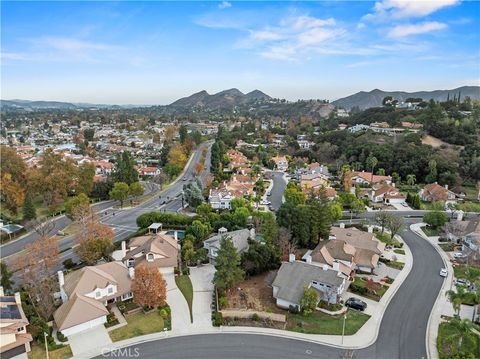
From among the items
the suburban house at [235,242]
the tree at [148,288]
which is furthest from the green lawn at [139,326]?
the suburban house at [235,242]

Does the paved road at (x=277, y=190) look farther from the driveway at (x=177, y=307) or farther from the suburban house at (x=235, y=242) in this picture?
the driveway at (x=177, y=307)

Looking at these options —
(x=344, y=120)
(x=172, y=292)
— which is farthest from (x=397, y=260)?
(x=344, y=120)

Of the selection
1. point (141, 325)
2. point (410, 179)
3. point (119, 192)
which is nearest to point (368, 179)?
point (410, 179)

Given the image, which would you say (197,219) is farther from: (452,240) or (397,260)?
(452,240)

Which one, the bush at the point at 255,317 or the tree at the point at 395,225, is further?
the tree at the point at 395,225

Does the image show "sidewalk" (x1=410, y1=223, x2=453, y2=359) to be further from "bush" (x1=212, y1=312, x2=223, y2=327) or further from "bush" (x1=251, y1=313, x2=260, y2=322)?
"bush" (x1=212, y1=312, x2=223, y2=327)
